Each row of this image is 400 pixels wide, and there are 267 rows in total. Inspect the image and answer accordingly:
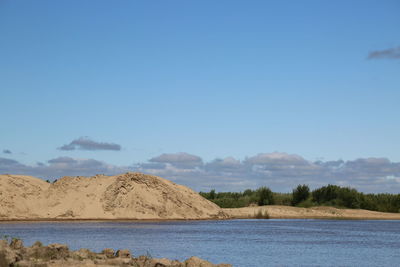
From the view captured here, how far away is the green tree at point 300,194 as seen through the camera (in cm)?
8150

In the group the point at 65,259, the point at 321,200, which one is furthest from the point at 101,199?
the point at 65,259

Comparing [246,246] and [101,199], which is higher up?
[101,199]

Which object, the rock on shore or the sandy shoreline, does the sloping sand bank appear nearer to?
the sandy shoreline

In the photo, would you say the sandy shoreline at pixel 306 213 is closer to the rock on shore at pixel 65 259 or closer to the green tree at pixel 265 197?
the green tree at pixel 265 197

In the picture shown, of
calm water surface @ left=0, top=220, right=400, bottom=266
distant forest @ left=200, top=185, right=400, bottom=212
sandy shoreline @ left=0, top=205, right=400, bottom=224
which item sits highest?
distant forest @ left=200, top=185, right=400, bottom=212

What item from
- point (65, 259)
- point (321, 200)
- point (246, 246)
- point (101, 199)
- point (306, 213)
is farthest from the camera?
point (321, 200)

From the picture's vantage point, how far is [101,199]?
189 feet

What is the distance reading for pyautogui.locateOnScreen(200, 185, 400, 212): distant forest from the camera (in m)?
80.3

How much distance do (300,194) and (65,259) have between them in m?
64.6

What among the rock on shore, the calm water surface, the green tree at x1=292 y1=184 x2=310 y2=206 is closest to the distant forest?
the green tree at x1=292 y1=184 x2=310 y2=206

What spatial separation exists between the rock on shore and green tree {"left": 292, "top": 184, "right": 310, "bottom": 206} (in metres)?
62.1

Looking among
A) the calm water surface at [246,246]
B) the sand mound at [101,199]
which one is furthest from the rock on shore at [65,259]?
the sand mound at [101,199]

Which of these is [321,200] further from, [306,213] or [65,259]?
[65,259]

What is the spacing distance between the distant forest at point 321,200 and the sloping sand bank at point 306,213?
264cm
